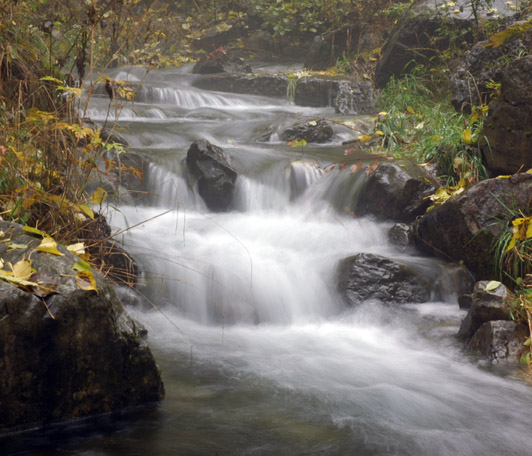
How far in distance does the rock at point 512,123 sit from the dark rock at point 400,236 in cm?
107

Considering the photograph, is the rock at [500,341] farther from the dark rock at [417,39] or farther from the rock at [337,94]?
the rock at [337,94]

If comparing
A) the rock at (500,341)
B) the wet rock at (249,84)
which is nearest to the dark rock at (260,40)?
the wet rock at (249,84)

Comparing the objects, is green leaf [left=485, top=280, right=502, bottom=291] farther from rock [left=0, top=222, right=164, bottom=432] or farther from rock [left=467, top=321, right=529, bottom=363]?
rock [left=0, top=222, right=164, bottom=432]

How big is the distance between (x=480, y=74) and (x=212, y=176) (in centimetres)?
370

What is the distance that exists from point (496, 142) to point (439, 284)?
1.65 meters

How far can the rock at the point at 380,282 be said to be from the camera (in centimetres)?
474

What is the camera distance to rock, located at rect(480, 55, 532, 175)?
5.11 m

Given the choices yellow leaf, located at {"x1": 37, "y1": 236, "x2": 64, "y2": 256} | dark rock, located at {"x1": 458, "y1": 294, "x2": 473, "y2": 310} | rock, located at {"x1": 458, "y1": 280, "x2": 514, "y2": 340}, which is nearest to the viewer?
yellow leaf, located at {"x1": 37, "y1": 236, "x2": 64, "y2": 256}

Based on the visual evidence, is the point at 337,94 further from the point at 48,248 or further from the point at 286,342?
the point at 48,248

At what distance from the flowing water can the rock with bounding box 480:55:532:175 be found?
1.31 metres

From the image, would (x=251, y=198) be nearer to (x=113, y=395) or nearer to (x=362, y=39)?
(x=113, y=395)

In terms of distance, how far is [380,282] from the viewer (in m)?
4.78

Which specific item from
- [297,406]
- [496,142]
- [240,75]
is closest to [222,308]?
[297,406]

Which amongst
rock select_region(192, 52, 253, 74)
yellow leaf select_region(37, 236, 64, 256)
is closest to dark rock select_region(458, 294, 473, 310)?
yellow leaf select_region(37, 236, 64, 256)
